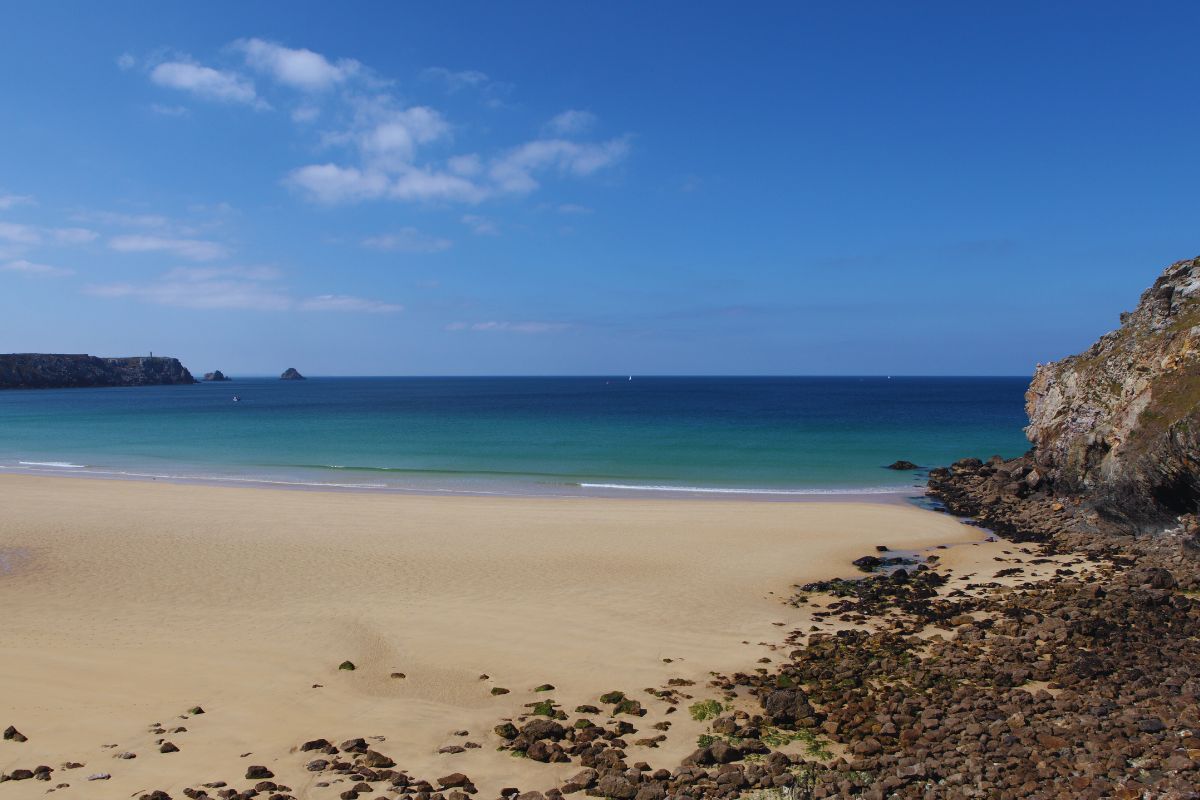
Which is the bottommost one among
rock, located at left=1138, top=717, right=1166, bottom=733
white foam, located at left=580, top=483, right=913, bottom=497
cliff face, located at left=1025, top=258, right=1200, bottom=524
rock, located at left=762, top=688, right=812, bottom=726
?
rock, located at left=762, top=688, right=812, bottom=726

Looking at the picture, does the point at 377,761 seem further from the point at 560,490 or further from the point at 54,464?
the point at 54,464

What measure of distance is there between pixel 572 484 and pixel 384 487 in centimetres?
851

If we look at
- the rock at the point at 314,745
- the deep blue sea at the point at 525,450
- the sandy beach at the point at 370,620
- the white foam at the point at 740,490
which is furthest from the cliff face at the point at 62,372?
the rock at the point at 314,745

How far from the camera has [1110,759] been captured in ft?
24.0

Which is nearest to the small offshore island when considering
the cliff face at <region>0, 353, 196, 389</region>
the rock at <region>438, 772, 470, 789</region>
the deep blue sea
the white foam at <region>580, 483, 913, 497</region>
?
the rock at <region>438, 772, 470, 789</region>

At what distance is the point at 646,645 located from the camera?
12.3 metres

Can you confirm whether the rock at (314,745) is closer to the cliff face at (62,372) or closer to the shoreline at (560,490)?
the shoreline at (560,490)

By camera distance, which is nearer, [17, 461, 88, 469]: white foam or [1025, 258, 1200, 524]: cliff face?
[1025, 258, 1200, 524]: cliff face

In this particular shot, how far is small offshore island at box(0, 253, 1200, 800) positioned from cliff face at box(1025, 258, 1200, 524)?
0.11 meters

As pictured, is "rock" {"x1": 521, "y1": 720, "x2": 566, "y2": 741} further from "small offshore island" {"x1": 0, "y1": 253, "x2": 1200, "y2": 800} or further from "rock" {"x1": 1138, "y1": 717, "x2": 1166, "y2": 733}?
"rock" {"x1": 1138, "y1": 717, "x2": 1166, "y2": 733}

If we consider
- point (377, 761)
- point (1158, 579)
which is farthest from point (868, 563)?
point (377, 761)

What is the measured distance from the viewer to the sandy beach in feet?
29.7

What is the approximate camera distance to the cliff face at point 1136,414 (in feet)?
56.9

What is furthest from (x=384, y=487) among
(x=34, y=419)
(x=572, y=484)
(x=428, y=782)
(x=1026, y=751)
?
(x=34, y=419)
